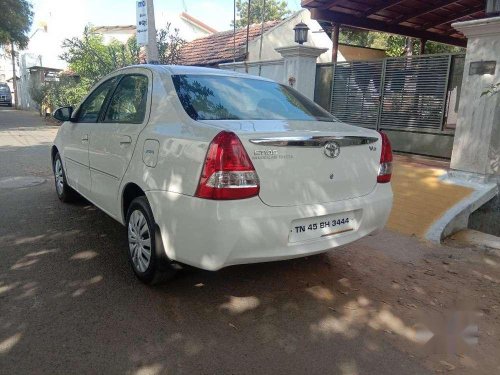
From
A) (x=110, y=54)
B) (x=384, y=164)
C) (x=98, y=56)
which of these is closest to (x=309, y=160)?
(x=384, y=164)

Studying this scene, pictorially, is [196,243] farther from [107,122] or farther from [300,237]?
[107,122]

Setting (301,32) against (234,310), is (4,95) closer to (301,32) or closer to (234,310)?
(301,32)

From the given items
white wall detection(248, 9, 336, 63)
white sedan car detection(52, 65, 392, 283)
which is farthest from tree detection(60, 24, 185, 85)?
white sedan car detection(52, 65, 392, 283)

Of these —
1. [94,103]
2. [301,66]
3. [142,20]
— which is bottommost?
[94,103]

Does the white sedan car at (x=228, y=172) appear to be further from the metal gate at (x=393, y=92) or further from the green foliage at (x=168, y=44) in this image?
the green foliage at (x=168, y=44)

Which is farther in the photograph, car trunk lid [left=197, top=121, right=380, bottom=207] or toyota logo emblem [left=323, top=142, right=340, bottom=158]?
toyota logo emblem [left=323, top=142, right=340, bottom=158]

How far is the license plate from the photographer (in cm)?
296

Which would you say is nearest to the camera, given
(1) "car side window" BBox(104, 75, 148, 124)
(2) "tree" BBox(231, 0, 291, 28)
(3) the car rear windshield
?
(3) the car rear windshield

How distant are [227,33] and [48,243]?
15658 millimetres

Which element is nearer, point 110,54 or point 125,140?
point 125,140

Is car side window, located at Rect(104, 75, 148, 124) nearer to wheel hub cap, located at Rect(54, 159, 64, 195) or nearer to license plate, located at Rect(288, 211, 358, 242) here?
license plate, located at Rect(288, 211, 358, 242)

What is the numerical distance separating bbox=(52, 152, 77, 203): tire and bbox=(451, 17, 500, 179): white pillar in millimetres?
5258

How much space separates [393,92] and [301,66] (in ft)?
6.67

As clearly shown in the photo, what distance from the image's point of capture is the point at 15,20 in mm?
23406
